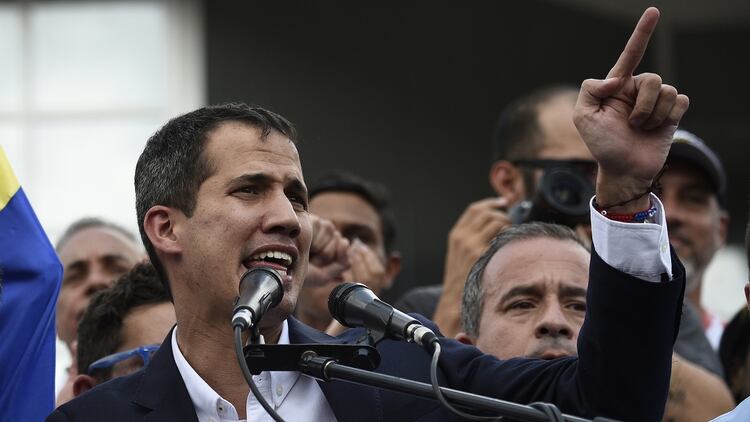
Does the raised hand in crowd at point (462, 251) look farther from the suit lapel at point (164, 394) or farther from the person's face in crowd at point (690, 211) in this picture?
the suit lapel at point (164, 394)

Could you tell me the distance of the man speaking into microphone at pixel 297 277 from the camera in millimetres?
3107

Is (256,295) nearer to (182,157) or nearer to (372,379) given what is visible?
(372,379)

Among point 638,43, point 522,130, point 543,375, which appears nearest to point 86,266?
point 522,130

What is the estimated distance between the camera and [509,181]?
559cm

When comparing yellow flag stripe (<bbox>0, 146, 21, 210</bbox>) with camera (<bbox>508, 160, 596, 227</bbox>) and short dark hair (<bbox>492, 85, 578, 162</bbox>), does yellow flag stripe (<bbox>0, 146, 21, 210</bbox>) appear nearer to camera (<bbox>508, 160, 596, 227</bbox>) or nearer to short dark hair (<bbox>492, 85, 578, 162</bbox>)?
camera (<bbox>508, 160, 596, 227</bbox>)

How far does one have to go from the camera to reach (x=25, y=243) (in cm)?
395

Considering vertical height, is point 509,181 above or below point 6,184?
below

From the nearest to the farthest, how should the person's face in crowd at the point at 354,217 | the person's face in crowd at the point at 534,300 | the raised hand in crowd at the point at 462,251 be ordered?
1. the person's face in crowd at the point at 534,300
2. the raised hand in crowd at the point at 462,251
3. the person's face in crowd at the point at 354,217

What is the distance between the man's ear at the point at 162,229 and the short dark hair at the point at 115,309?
0.75 meters

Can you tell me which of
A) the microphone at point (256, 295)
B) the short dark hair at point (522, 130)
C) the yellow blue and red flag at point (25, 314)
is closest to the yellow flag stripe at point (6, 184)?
the yellow blue and red flag at point (25, 314)

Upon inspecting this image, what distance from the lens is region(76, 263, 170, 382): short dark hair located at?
14.8 feet

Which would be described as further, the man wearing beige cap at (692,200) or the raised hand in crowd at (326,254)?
the man wearing beige cap at (692,200)

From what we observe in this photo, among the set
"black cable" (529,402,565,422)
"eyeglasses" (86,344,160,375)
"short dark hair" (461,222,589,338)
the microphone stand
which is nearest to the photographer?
"short dark hair" (461,222,589,338)

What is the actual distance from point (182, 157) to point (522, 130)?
233cm
